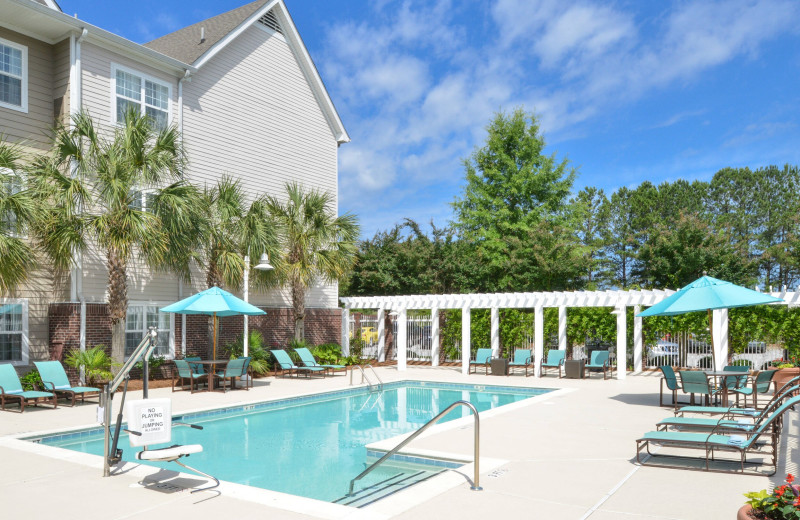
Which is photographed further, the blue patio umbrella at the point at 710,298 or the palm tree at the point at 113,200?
the palm tree at the point at 113,200

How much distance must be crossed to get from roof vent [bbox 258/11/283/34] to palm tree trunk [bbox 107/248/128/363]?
10.5 metres

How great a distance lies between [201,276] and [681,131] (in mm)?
35997

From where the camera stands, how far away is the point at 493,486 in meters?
6.12

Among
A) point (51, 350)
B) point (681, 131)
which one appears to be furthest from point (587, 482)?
point (681, 131)

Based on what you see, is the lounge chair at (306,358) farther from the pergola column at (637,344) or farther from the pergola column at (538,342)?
the pergola column at (637,344)

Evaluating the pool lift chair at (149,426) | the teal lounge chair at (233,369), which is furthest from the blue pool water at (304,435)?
the teal lounge chair at (233,369)

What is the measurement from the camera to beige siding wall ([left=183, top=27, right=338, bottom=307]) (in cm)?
1888

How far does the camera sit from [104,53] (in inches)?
631

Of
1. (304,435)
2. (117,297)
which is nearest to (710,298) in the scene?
(304,435)

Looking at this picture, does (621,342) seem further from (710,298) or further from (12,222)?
(12,222)

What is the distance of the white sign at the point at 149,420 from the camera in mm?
6066

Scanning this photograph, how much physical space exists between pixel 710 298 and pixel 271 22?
660 inches

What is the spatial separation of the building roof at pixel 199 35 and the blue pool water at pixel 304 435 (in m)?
11.0

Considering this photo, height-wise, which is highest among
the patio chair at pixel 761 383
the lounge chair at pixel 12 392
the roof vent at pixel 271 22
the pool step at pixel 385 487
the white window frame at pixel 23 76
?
the roof vent at pixel 271 22
